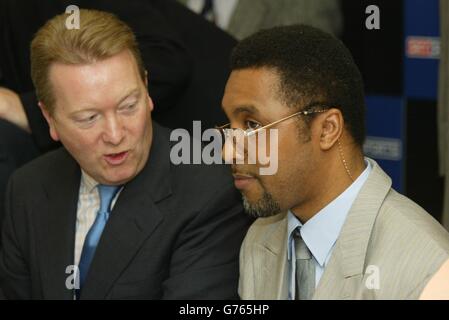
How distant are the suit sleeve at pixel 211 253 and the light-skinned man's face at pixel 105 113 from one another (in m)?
0.22

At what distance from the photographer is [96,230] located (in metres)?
2.17

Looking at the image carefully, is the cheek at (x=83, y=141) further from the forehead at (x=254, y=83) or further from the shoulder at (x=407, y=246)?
the shoulder at (x=407, y=246)

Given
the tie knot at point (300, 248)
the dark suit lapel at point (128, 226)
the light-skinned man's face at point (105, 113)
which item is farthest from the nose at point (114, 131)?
the tie knot at point (300, 248)

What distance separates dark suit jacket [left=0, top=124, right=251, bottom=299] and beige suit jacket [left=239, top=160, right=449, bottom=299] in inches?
9.4

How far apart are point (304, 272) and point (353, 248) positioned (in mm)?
153

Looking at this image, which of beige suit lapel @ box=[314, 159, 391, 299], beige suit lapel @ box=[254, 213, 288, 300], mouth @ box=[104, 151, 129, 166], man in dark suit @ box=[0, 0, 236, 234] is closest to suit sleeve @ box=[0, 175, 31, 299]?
man in dark suit @ box=[0, 0, 236, 234]

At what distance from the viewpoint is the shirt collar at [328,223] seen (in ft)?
5.86

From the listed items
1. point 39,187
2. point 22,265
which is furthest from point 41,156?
point 22,265

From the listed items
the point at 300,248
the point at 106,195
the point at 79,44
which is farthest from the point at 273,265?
the point at 79,44

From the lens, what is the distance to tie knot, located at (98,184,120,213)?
2188 mm
